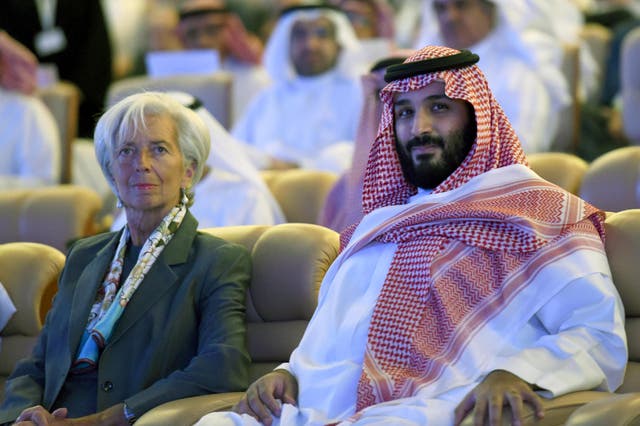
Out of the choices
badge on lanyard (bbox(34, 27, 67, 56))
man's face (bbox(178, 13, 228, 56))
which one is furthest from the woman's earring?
badge on lanyard (bbox(34, 27, 67, 56))

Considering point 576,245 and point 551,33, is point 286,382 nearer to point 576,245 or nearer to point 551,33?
point 576,245

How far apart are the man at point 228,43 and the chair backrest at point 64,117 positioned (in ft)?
4.98

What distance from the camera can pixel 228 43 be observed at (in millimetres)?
8797

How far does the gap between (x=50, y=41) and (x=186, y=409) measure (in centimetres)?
664

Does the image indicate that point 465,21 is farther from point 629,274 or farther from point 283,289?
point 629,274

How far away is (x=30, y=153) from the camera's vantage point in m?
7.02

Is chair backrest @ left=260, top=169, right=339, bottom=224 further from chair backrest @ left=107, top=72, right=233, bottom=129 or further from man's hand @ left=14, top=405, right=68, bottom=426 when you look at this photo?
man's hand @ left=14, top=405, right=68, bottom=426

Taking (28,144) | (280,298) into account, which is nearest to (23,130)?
(28,144)

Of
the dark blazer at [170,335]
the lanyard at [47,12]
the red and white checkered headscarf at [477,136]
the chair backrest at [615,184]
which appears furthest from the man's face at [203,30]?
the red and white checkered headscarf at [477,136]

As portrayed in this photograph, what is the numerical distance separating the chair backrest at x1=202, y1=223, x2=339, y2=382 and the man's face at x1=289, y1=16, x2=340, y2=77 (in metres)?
4.01

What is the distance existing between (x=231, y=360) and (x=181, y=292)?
0.88ft

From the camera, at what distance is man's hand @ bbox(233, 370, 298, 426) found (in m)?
3.10

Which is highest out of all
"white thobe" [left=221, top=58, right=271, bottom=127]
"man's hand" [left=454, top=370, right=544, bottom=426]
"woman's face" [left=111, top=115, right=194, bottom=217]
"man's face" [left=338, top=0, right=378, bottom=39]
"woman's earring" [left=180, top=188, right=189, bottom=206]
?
"woman's face" [left=111, top=115, right=194, bottom=217]

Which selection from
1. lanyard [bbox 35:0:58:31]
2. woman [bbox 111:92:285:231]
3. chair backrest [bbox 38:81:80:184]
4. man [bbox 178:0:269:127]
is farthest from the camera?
lanyard [bbox 35:0:58:31]
